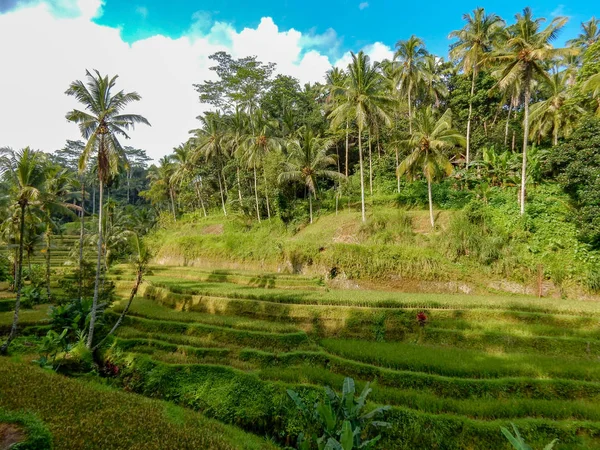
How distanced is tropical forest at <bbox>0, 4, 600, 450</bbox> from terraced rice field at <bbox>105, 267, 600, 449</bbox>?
0.07 meters

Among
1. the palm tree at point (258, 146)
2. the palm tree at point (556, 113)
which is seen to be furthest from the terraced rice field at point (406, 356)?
the palm tree at point (556, 113)

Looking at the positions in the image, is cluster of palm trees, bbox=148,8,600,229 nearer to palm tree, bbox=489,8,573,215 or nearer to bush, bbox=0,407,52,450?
palm tree, bbox=489,8,573,215

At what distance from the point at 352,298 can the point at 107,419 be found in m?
9.86

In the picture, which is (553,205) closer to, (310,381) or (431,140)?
(431,140)

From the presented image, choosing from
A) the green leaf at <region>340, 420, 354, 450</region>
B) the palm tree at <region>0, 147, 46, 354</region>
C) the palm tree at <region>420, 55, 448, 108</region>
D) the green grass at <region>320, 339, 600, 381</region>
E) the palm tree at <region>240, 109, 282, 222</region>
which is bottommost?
the green leaf at <region>340, 420, 354, 450</region>

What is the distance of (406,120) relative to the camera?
103 ft

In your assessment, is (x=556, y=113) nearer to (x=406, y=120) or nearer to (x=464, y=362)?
(x=406, y=120)

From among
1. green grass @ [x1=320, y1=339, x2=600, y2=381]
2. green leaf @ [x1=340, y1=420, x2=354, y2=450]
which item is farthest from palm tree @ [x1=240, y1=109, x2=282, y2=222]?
green leaf @ [x1=340, y1=420, x2=354, y2=450]

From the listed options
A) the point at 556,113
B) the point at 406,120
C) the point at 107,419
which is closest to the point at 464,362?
the point at 107,419

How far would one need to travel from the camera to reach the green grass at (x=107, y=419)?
6836mm

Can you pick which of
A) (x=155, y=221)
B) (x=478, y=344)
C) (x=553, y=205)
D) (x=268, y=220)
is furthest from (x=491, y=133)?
(x=155, y=221)

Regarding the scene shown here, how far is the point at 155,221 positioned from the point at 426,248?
124 ft

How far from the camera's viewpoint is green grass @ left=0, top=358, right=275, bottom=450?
6836 mm

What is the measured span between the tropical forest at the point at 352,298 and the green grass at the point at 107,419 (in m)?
0.06
